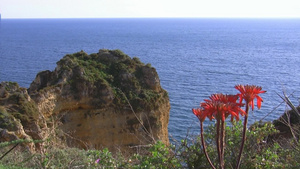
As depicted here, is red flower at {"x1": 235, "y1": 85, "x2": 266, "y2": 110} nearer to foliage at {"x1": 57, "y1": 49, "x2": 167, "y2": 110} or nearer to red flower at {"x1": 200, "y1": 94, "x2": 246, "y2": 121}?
red flower at {"x1": 200, "y1": 94, "x2": 246, "y2": 121}

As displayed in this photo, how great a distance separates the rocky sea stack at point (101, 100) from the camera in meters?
18.3

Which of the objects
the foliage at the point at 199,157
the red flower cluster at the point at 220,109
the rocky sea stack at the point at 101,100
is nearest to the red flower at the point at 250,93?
the red flower cluster at the point at 220,109

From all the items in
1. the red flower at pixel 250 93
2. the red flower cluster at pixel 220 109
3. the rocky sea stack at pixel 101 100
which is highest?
the red flower at pixel 250 93

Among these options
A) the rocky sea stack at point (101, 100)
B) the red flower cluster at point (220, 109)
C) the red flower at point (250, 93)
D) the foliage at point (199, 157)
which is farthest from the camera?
the rocky sea stack at point (101, 100)

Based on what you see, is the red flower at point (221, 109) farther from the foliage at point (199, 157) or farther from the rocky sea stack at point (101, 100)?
the rocky sea stack at point (101, 100)

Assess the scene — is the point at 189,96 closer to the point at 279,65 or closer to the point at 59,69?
the point at 59,69

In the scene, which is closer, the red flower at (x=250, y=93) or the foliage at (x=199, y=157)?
the red flower at (x=250, y=93)

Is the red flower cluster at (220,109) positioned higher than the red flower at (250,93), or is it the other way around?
the red flower at (250,93)

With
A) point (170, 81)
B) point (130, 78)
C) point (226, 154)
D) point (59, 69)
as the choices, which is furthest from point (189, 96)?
Result: point (226, 154)

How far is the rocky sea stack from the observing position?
1834 cm

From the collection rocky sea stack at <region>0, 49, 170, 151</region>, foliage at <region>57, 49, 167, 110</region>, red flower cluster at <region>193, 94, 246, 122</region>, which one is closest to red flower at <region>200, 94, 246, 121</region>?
red flower cluster at <region>193, 94, 246, 122</region>

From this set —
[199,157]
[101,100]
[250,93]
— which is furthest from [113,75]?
[250,93]

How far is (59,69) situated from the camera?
1947 centimetres

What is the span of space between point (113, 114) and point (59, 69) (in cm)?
399
